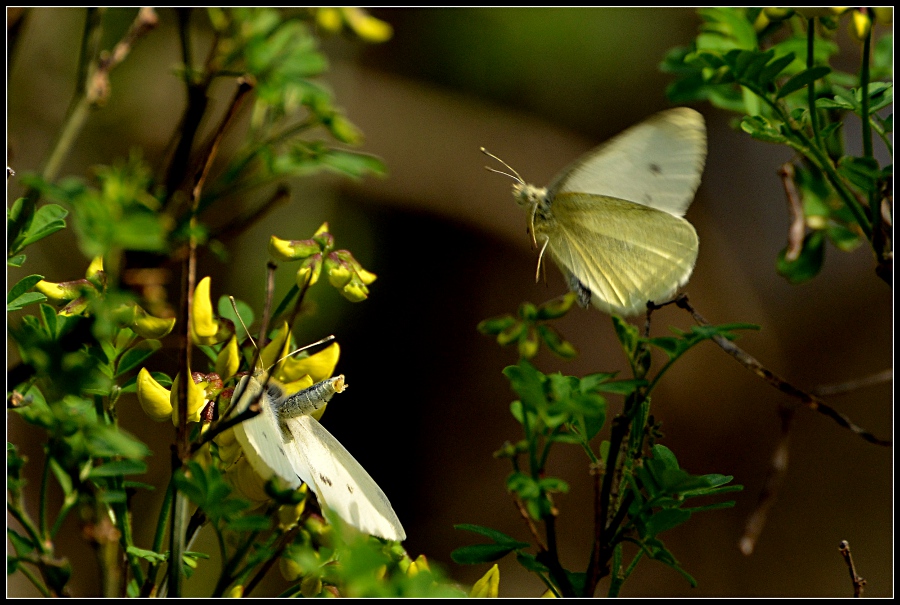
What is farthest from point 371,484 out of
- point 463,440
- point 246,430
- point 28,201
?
point 463,440

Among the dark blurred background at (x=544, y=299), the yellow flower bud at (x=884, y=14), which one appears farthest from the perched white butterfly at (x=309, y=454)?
the dark blurred background at (x=544, y=299)

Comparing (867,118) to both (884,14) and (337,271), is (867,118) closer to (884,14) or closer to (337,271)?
(884,14)

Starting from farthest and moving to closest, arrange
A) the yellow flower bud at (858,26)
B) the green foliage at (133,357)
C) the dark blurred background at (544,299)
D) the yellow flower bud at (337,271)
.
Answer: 1. the dark blurred background at (544,299)
2. the yellow flower bud at (858,26)
3. the yellow flower bud at (337,271)
4. the green foliage at (133,357)

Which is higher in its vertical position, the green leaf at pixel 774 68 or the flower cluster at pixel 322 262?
the green leaf at pixel 774 68

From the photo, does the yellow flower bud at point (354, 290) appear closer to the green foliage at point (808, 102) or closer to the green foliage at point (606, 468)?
the green foliage at point (606, 468)

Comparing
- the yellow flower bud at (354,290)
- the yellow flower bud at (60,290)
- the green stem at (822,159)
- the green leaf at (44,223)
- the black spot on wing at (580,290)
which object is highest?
the green stem at (822,159)
